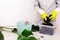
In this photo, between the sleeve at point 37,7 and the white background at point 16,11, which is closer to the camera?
the sleeve at point 37,7

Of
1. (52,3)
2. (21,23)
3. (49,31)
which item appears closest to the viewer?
(21,23)

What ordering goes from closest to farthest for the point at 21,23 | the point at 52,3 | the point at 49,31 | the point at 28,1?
the point at 21,23
the point at 49,31
the point at 52,3
the point at 28,1

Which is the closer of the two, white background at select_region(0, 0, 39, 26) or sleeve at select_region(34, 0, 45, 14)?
sleeve at select_region(34, 0, 45, 14)

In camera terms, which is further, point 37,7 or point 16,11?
point 16,11

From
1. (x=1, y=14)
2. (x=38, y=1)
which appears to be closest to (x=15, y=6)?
(x=1, y=14)

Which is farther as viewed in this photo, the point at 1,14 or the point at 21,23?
the point at 1,14

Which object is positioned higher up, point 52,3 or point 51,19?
point 52,3

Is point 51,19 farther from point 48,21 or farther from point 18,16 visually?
point 18,16

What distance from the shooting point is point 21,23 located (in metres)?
1.12

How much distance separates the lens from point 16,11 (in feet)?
5.23

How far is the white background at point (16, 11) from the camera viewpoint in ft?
5.15

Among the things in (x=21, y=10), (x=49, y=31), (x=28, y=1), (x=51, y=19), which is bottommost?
(x=49, y=31)

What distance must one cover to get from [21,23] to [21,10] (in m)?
0.49

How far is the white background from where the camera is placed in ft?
5.15
